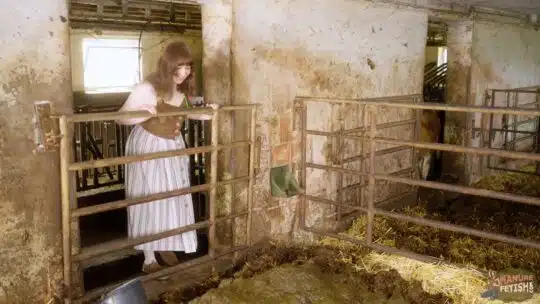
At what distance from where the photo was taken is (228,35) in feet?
14.3

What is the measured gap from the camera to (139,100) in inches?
A: 159

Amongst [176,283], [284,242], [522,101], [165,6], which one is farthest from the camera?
[522,101]

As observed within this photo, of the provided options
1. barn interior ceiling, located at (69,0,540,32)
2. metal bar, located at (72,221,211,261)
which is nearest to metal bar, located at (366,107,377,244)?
metal bar, located at (72,221,211,261)

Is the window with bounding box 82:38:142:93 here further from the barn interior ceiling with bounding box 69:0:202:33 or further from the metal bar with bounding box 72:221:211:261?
the metal bar with bounding box 72:221:211:261

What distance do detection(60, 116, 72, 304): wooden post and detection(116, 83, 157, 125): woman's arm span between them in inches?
27.9

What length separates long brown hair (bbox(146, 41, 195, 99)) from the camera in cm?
406

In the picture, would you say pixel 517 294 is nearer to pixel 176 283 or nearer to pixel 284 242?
pixel 284 242

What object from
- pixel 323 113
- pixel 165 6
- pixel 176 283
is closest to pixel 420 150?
pixel 323 113

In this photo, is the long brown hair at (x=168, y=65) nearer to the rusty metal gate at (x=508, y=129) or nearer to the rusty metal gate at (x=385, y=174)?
the rusty metal gate at (x=385, y=174)

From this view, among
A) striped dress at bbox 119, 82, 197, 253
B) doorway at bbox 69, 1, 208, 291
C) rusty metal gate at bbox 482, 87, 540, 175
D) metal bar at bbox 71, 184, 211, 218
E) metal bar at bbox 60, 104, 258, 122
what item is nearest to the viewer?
metal bar at bbox 60, 104, 258, 122

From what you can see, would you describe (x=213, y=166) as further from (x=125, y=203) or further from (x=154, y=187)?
(x=125, y=203)

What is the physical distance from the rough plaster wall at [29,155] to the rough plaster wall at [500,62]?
670 centimetres

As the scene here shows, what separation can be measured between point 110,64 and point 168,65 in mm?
6994

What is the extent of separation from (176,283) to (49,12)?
2.29m
